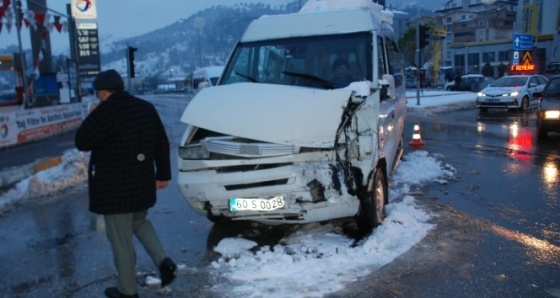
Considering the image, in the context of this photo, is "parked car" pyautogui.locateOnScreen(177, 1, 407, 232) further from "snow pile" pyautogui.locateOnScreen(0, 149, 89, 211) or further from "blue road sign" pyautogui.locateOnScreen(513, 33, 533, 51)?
"blue road sign" pyautogui.locateOnScreen(513, 33, 533, 51)

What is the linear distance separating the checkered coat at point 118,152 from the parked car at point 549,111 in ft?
37.0

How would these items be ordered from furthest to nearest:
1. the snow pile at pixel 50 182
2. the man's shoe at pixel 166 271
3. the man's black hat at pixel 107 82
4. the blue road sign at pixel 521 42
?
the blue road sign at pixel 521 42 < the snow pile at pixel 50 182 < the man's shoe at pixel 166 271 < the man's black hat at pixel 107 82

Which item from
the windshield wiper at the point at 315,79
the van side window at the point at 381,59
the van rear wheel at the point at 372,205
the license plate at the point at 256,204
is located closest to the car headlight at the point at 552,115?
the van side window at the point at 381,59

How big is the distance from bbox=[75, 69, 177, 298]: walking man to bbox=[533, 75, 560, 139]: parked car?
11.2 m

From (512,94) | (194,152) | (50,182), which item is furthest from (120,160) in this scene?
(512,94)

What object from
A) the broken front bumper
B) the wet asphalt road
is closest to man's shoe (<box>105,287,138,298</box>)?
the wet asphalt road

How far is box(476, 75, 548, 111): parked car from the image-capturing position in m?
21.3

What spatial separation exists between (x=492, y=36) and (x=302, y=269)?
9586 cm

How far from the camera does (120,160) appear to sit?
3.80 m

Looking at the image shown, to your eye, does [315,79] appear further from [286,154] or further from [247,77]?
[286,154]

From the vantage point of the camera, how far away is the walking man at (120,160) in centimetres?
374

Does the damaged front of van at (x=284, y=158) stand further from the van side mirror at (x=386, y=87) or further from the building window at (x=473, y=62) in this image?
the building window at (x=473, y=62)

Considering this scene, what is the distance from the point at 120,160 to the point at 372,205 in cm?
268

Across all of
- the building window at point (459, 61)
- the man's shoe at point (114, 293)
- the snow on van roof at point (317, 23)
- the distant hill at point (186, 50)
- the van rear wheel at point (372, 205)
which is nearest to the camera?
the man's shoe at point (114, 293)
